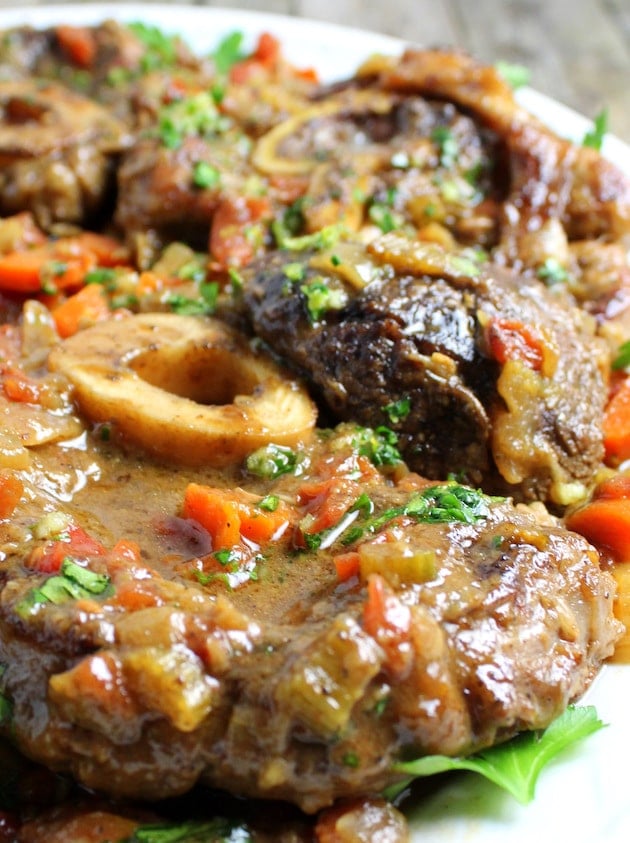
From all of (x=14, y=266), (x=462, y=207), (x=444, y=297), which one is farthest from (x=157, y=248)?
(x=444, y=297)

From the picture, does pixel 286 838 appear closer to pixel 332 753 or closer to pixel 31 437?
pixel 332 753

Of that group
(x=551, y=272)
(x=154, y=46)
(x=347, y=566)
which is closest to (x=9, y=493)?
(x=347, y=566)

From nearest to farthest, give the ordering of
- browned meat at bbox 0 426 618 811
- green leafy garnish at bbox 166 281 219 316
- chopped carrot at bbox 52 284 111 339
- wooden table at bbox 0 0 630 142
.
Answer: browned meat at bbox 0 426 618 811, green leafy garnish at bbox 166 281 219 316, chopped carrot at bbox 52 284 111 339, wooden table at bbox 0 0 630 142

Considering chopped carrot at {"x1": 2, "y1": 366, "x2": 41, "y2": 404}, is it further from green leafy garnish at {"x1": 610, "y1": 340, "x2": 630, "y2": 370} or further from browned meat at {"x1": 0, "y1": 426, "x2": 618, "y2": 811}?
green leafy garnish at {"x1": 610, "y1": 340, "x2": 630, "y2": 370}

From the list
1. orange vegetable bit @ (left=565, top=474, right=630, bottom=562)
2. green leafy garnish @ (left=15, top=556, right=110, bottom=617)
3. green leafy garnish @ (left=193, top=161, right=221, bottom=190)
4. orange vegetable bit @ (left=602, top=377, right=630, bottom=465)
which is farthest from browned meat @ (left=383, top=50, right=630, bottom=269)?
green leafy garnish @ (left=15, top=556, right=110, bottom=617)

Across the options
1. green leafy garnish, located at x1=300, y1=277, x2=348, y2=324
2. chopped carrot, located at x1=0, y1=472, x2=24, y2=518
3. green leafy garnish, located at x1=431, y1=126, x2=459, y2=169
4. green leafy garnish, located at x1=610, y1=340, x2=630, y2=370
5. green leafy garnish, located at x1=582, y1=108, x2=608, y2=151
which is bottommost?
chopped carrot, located at x1=0, y1=472, x2=24, y2=518

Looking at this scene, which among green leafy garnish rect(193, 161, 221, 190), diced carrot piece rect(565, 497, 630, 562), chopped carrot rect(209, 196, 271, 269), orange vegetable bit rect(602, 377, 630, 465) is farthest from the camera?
green leafy garnish rect(193, 161, 221, 190)

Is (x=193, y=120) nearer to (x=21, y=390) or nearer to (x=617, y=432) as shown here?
(x=21, y=390)
